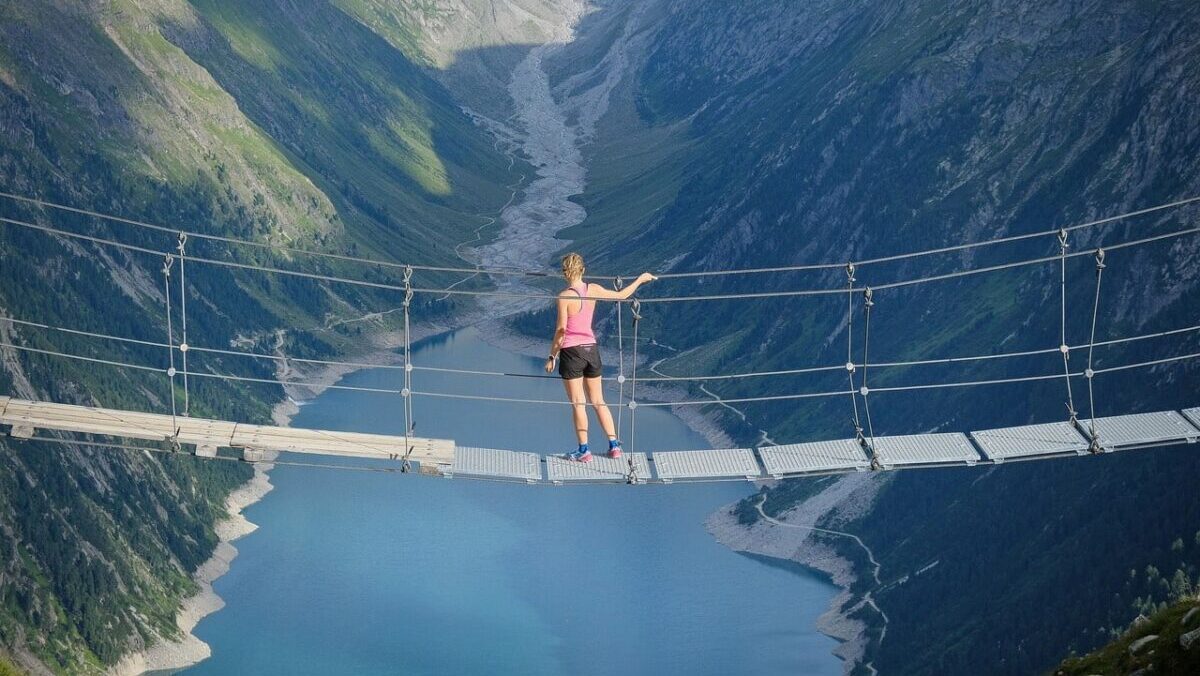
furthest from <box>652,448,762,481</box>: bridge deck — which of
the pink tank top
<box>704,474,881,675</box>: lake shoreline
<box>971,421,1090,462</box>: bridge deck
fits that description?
<box>704,474,881,675</box>: lake shoreline

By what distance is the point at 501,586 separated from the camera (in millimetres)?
119562

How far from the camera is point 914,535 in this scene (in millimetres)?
131125

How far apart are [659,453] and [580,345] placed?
2450 mm

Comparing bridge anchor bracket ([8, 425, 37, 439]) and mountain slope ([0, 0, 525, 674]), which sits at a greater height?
mountain slope ([0, 0, 525, 674])

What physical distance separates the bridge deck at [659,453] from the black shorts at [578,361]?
157 centimetres

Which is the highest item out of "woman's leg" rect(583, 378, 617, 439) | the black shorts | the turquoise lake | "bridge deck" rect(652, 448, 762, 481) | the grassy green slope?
the turquoise lake

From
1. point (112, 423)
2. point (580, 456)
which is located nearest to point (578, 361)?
point (580, 456)

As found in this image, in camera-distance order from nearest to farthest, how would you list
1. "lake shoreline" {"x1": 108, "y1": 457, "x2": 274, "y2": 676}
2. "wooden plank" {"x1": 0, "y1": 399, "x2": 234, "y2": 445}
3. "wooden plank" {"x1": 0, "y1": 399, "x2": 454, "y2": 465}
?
"wooden plank" {"x1": 0, "y1": 399, "x2": 454, "y2": 465} → "wooden plank" {"x1": 0, "y1": 399, "x2": 234, "y2": 445} → "lake shoreline" {"x1": 108, "y1": 457, "x2": 274, "y2": 676}

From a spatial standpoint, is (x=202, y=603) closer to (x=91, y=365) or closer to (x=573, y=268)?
(x=91, y=365)

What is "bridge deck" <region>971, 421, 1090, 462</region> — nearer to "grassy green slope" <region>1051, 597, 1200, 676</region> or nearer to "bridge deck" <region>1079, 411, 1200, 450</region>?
"bridge deck" <region>1079, 411, 1200, 450</region>

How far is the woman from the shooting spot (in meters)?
34.7

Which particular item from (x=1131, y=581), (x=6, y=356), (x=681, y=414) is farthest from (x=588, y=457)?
(x=681, y=414)

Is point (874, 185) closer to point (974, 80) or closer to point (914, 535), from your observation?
point (974, 80)

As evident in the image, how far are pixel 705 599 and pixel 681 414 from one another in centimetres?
5573
